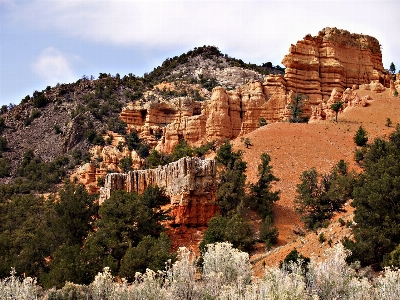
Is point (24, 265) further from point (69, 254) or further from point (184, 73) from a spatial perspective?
point (184, 73)

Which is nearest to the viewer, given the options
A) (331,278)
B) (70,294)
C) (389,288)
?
(389,288)

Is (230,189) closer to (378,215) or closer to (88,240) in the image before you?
(88,240)

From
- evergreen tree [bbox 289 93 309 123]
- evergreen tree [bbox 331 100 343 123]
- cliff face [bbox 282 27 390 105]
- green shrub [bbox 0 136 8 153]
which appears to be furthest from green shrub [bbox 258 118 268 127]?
green shrub [bbox 0 136 8 153]

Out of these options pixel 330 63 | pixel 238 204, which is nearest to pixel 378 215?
pixel 238 204

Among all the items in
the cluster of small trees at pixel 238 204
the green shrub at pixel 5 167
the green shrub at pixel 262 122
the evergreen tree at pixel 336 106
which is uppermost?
the evergreen tree at pixel 336 106

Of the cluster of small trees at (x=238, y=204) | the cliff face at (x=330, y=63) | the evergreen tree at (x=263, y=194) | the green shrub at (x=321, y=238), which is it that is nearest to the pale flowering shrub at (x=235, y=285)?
the green shrub at (x=321, y=238)

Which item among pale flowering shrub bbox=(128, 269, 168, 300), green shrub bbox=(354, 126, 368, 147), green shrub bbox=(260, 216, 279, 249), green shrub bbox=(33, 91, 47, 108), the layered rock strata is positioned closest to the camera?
pale flowering shrub bbox=(128, 269, 168, 300)

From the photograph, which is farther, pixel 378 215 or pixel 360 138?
pixel 360 138

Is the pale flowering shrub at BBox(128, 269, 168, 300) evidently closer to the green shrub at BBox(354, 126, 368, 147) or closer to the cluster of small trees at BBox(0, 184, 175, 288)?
the cluster of small trees at BBox(0, 184, 175, 288)

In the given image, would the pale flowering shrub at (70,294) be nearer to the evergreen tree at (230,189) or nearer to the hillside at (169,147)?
the hillside at (169,147)

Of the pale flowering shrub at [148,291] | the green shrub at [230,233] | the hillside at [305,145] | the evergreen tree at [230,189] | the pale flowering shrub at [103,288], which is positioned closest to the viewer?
the pale flowering shrub at [148,291]

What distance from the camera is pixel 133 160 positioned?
62750 millimetres

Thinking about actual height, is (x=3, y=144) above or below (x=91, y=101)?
below

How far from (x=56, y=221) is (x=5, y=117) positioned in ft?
169
